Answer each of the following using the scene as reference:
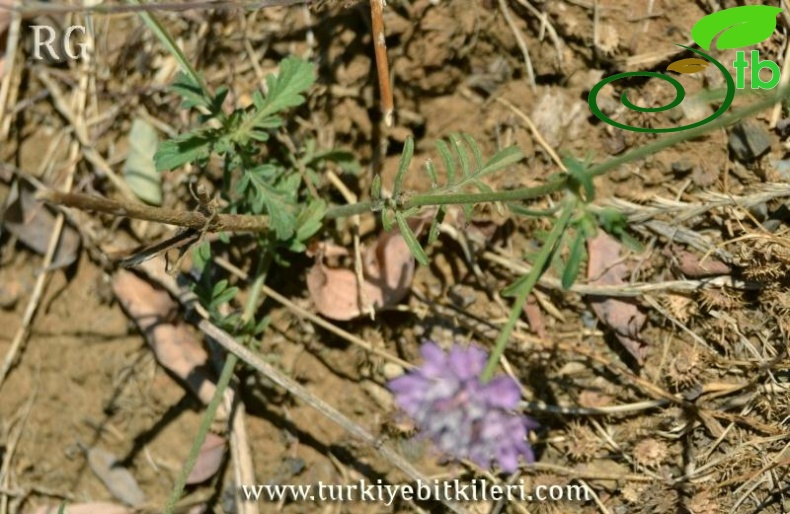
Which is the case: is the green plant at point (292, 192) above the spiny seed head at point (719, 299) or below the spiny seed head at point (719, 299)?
above

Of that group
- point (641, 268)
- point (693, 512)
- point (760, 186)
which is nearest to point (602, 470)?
point (693, 512)

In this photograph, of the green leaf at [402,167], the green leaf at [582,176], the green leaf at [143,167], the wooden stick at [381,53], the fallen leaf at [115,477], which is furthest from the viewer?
the green leaf at [143,167]

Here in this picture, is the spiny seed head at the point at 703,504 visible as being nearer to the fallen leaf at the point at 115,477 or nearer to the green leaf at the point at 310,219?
the green leaf at the point at 310,219

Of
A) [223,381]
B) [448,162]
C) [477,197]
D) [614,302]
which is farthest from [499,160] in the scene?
[223,381]

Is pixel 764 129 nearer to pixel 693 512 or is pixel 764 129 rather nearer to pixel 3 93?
pixel 693 512

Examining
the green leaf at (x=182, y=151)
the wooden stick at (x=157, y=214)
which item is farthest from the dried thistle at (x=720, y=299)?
the green leaf at (x=182, y=151)

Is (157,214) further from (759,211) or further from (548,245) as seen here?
(759,211)

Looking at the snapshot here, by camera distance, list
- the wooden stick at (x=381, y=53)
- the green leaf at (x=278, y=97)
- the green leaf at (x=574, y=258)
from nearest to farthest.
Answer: the green leaf at (x=574, y=258) → the wooden stick at (x=381, y=53) → the green leaf at (x=278, y=97)

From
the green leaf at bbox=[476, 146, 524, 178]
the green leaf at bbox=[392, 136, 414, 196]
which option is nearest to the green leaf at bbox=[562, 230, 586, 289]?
the green leaf at bbox=[476, 146, 524, 178]
